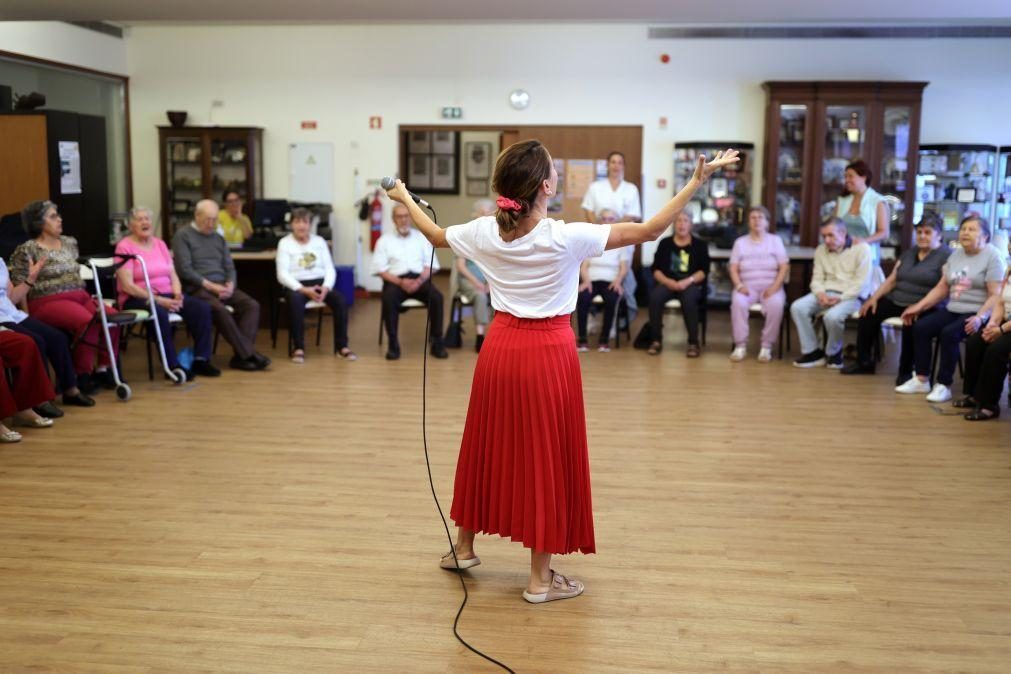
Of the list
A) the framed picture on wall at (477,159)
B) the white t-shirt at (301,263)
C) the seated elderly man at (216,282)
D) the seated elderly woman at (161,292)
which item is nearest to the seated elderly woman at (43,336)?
the seated elderly woman at (161,292)

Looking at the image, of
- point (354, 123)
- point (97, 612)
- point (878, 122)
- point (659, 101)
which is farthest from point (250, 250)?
point (878, 122)

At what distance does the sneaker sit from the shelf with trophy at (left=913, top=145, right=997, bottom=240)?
4072 millimetres

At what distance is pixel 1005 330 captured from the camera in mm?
6051

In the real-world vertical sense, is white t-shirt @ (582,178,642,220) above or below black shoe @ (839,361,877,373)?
above

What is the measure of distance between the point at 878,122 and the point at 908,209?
101 cm

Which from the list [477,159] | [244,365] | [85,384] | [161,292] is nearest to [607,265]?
[244,365]

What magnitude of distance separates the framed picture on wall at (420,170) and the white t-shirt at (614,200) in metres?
5.80

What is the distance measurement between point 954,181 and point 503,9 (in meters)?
6.10

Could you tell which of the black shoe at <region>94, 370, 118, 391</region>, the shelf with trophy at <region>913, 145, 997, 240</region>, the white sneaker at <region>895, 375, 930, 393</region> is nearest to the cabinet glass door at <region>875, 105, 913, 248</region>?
the shelf with trophy at <region>913, 145, 997, 240</region>

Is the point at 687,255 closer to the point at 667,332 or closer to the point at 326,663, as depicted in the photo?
the point at 667,332

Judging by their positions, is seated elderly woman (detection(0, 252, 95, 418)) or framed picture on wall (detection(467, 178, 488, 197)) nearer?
seated elderly woman (detection(0, 252, 95, 418))

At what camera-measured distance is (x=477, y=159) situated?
Answer: 14.6m

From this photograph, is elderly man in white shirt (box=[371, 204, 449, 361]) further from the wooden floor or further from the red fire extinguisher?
the red fire extinguisher

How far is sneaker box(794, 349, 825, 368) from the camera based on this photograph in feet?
25.6
